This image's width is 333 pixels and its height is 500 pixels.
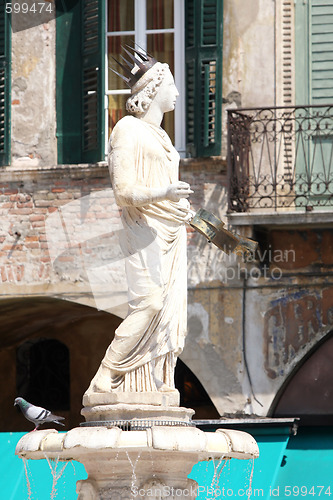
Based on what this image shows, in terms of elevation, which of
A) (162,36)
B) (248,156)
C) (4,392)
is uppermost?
(162,36)

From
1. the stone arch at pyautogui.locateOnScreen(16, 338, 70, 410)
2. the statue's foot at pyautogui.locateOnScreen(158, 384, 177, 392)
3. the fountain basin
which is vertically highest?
the statue's foot at pyautogui.locateOnScreen(158, 384, 177, 392)

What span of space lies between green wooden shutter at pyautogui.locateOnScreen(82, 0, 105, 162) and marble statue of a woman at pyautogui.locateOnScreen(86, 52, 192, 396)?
4.85 meters

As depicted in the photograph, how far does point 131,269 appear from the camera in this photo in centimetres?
950

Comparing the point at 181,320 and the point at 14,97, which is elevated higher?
the point at 14,97

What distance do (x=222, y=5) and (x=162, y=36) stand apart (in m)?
0.71

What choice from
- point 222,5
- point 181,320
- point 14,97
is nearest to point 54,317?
point 14,97

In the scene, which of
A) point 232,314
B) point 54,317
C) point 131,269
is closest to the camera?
point 131,269

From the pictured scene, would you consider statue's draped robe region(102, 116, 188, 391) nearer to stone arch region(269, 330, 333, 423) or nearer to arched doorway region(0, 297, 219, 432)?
stone arch region(269, 330, 333, 423)

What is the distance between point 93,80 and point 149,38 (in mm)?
705

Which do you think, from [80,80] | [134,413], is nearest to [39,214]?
[80,80]

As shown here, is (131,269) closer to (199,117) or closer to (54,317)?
(199,117)

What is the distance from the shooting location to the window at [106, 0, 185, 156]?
14.8 m

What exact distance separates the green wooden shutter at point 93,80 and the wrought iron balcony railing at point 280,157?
1.31m

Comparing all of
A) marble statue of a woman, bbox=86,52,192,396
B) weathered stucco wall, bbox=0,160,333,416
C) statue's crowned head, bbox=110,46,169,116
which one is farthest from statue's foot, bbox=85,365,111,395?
weathered stucco wall, bbox=0,160,333,416
